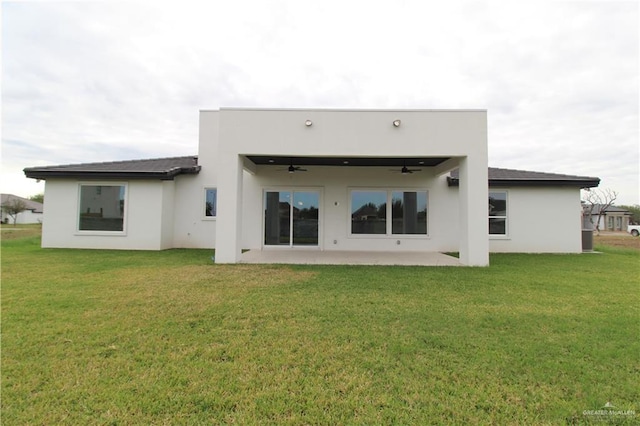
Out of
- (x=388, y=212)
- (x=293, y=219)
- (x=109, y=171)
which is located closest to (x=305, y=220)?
(x=293, y=219)

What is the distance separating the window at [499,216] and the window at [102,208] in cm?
1539

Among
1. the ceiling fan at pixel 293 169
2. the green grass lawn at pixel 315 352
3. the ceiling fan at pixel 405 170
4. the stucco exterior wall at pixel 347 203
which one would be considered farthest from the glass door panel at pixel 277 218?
the green grass lawn at pixel 315 352

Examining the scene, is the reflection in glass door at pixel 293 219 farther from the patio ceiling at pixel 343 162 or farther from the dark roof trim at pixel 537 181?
the dark roof trim at pixel 537 181

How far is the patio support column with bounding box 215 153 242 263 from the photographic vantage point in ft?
30.0

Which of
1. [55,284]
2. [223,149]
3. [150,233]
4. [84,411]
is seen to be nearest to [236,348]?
[84,411]

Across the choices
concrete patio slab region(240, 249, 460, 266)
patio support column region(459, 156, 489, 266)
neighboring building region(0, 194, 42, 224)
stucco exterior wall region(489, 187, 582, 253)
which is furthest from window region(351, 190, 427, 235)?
neighboring building region(0, 194, 42, 224)

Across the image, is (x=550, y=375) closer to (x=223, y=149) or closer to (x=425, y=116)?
(x=425, y=116)

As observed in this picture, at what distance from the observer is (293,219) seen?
42.0 feet

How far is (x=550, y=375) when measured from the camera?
9.78ft

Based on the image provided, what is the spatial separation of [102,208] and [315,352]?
12.8 metres

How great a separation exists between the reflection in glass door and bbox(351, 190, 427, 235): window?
168cm

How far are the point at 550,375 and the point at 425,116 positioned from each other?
7.68 meters

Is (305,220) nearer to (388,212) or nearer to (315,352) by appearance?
(388,212)

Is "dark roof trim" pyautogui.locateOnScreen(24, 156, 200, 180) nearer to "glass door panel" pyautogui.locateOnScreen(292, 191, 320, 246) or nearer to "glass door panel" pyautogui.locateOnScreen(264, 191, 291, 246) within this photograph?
"glass door panel" pyautogui.locateOnScreen(264, 191, 291, 246)
